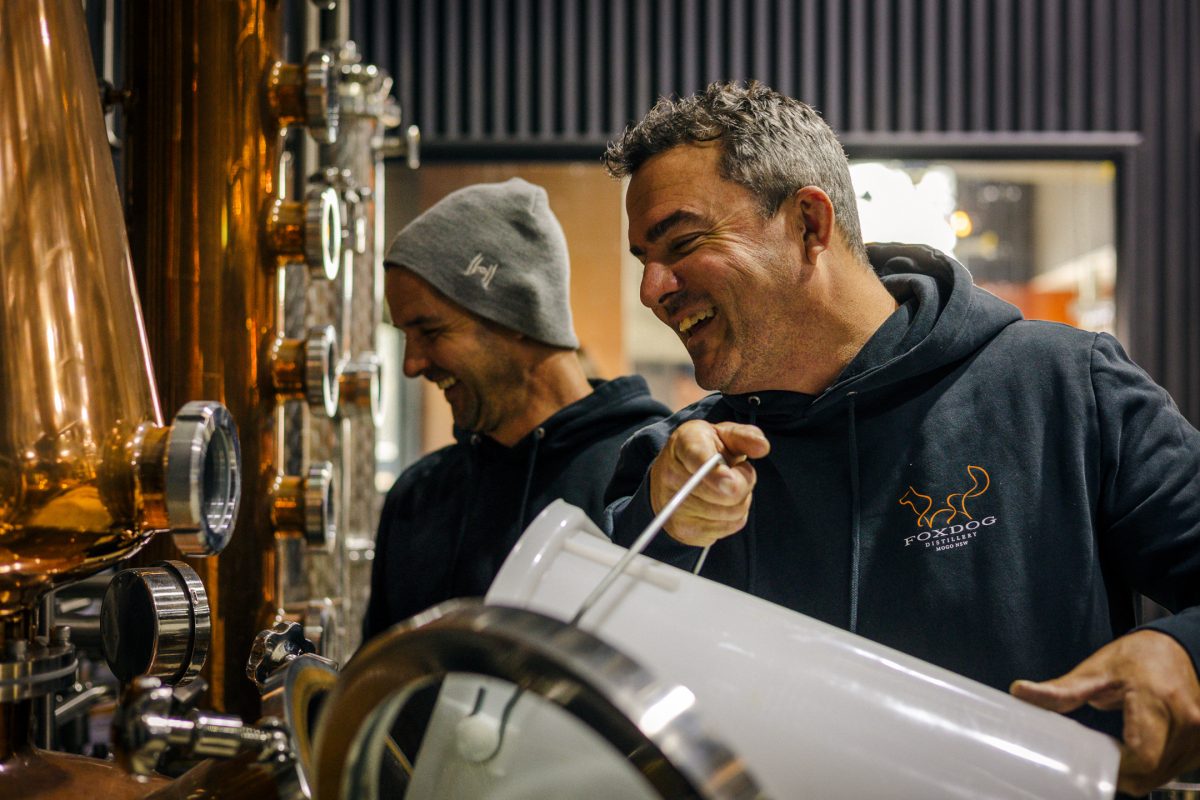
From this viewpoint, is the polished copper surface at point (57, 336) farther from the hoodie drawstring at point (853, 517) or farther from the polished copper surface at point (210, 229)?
the hoodie drawstring at point (853, 517)

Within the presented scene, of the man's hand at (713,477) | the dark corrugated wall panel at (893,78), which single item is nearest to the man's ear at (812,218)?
the man's hand at (713,477)

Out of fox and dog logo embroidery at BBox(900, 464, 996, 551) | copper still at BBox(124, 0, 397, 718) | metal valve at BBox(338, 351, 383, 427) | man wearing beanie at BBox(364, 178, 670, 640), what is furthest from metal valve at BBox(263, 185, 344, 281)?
man wearing beanie at BBox(364, 178, 670, 640)

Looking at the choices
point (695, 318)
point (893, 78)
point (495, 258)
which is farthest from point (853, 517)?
point (893, 78)

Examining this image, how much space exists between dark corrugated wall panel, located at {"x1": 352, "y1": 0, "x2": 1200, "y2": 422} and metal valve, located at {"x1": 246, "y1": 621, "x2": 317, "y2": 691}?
9.38 ft

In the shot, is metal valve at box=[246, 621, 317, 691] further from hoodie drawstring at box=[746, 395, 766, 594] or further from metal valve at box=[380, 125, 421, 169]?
metal valve at box=[380, 125, 421, 169]

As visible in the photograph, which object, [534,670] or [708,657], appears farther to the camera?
[708,657]

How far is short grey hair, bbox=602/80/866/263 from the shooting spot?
3.94 feet

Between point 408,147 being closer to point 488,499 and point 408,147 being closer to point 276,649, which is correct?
point 488,499

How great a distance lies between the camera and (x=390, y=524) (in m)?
1.79

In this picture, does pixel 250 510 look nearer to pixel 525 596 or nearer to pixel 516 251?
pixel 525 596

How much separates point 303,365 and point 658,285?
40cm

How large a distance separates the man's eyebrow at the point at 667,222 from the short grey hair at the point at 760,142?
0.06 m

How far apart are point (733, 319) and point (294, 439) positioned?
52 centimetres

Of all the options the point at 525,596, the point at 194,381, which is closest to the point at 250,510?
the point at 194,381
